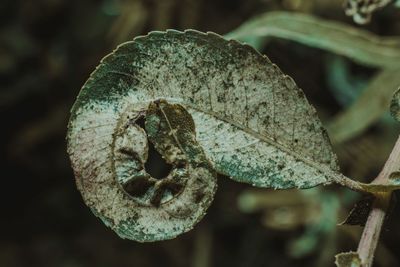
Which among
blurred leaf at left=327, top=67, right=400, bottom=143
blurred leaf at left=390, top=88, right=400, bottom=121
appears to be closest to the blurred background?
blurred leaf at left=327, top=67, right=400, bottom=143

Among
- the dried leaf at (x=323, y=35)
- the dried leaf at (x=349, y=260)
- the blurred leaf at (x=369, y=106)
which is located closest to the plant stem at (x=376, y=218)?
the dried leaf at (x=349, y=260)

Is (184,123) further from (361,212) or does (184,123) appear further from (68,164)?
(68,164)

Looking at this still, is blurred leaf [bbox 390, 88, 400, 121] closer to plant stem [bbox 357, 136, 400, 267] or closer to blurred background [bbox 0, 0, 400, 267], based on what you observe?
plant stem [bbox 357, 136, 400, 267]

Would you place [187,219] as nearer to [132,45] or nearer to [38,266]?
[132,45]

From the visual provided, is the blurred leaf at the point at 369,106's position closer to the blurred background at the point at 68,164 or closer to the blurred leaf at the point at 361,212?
the blurred background at the point at 68,164

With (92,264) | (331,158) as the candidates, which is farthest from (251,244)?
(331,158)
